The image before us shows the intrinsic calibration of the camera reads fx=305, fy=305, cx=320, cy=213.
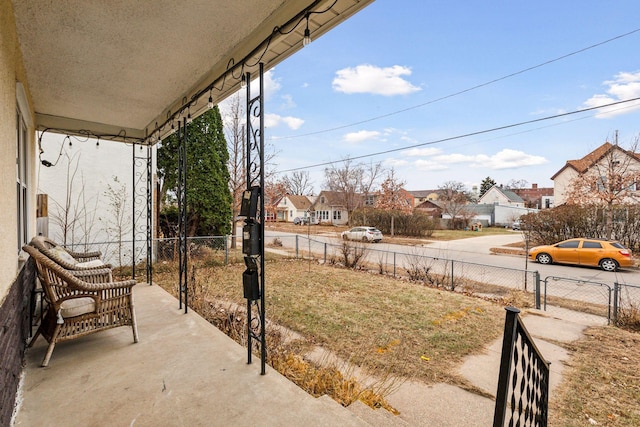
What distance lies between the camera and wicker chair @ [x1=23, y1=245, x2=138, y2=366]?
8.49 feet

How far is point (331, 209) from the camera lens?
116 feet

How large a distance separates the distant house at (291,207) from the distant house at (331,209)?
354 centimetres

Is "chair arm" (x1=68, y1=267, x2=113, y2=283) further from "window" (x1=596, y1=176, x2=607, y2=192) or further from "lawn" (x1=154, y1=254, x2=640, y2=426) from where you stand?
"window" (x1=596, y1=176, x2=607, y2=192)

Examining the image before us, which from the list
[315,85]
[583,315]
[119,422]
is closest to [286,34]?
[119,422]

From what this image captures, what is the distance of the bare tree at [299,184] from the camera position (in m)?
44.5

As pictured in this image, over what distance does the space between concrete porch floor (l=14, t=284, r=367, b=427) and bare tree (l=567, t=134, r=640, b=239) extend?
50.3 ft

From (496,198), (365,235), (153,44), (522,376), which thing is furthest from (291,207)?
(522,376)

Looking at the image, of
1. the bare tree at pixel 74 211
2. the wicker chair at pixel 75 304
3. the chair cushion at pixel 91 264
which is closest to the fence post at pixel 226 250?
the bare tree at pixel 74 211

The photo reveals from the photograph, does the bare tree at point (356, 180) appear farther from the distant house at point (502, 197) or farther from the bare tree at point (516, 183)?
the bare tree at point (516, 183)

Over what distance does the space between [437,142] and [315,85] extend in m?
8.17

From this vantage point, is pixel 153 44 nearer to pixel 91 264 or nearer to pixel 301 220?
pixel 91 264

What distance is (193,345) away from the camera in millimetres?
3000

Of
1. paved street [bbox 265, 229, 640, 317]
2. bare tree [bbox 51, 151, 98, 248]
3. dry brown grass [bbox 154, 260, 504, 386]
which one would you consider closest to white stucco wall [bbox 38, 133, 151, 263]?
bare tree [bbox 51, 151, 98, 248]

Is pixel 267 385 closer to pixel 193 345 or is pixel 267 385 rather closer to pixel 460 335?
pixel 193 345
